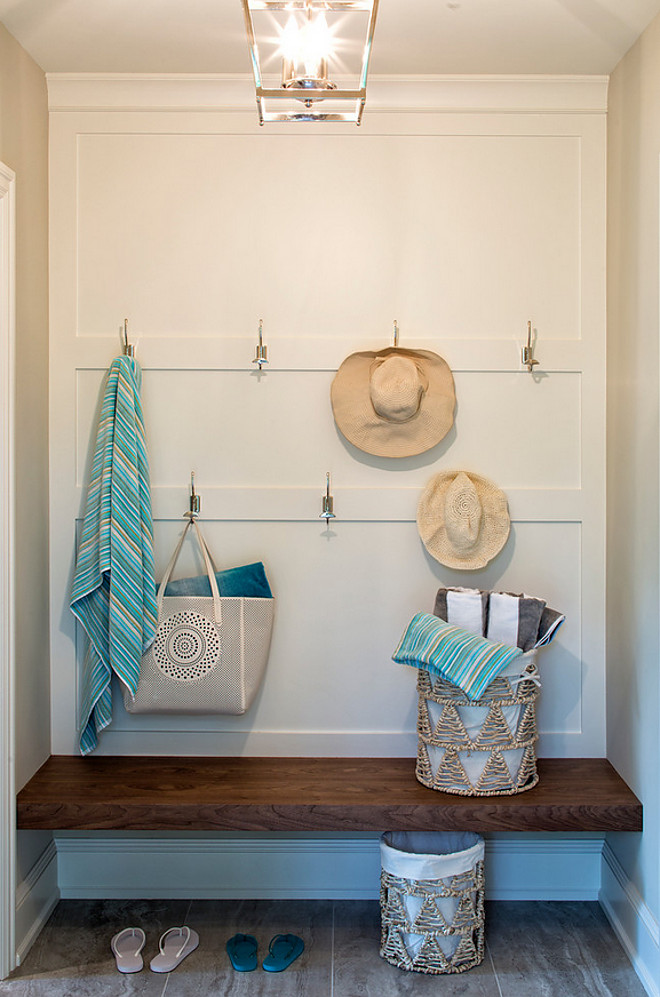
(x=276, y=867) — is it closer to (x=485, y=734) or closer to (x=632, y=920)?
(x=485, y=734)

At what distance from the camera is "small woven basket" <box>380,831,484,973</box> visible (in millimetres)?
2191

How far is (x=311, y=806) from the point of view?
86.8 inches

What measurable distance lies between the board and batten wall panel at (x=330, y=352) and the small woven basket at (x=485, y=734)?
0.95 feet

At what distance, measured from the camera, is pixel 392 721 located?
255 centimetres

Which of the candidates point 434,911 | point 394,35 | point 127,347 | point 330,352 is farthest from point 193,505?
point 394,35

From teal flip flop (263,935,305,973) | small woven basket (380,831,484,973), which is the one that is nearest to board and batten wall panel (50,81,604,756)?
small woven basket (380,831,484,973)

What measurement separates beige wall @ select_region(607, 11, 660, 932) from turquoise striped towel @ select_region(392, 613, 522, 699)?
0.38 m

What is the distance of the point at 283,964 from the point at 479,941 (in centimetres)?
54

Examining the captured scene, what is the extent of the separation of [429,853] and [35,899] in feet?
3.75

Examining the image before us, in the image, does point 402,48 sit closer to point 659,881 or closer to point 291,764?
point 291,764

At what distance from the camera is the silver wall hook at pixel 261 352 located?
2484 mm

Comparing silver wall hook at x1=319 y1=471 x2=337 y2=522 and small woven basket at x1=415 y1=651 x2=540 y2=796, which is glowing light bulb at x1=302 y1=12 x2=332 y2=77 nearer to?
silver wall hook at x1=319 y1=471 x2=337 y2=522


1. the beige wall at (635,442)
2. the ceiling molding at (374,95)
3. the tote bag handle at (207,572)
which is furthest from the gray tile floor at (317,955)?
the ceiling molding at (374,95)

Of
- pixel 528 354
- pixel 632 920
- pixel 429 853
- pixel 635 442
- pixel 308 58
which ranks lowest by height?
pixel 632 920
